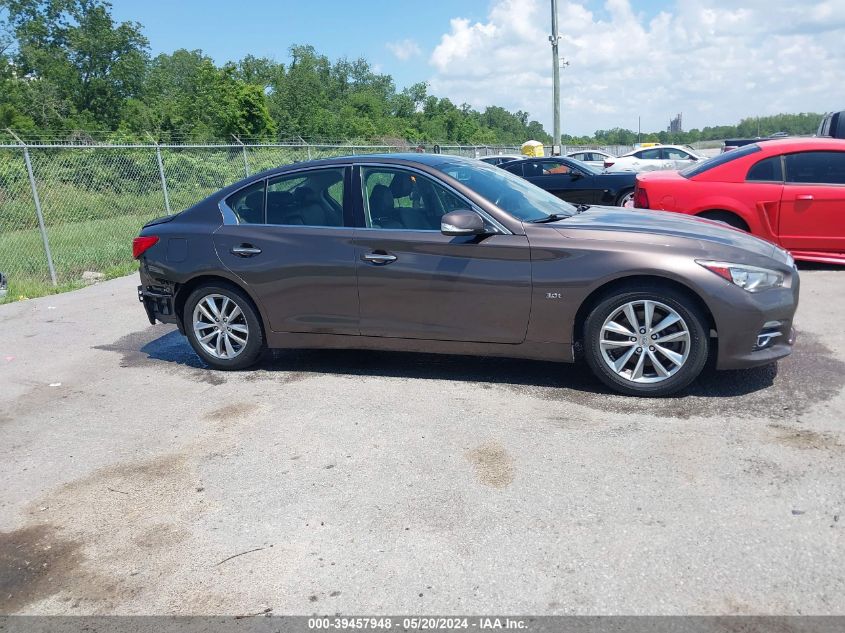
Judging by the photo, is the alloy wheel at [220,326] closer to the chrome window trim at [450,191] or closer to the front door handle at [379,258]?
the front door handle at [379,258]

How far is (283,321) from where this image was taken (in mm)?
5590

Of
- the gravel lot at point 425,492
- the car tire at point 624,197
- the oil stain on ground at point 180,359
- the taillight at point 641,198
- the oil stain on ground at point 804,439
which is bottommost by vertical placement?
the oil stain on ground at point 804,439

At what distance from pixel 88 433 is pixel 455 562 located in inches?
115

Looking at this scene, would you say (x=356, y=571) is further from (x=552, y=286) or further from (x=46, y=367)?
(x=46, y=367)

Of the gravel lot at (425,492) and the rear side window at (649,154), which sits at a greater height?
the rear side window at (649,154)

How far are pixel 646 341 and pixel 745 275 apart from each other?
2.43ft

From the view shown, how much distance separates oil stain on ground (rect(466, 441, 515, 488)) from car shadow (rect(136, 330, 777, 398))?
1.12 metres

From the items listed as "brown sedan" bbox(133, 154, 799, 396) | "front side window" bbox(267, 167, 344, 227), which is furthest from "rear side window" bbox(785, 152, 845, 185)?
"front side window" bbox(267, 167, 344, 227)

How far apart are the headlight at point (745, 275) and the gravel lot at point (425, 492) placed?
721mm

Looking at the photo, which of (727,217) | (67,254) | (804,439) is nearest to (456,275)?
(804,439)

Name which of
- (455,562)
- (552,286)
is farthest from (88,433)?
(552,286)

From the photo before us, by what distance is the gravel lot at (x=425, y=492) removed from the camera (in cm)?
291

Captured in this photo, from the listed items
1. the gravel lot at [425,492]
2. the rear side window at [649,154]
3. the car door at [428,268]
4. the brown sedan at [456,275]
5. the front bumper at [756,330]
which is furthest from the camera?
the rear side window at [649,154]

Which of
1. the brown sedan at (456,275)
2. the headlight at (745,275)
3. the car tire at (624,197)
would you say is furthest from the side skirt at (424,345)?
the car tire at (624,197)
